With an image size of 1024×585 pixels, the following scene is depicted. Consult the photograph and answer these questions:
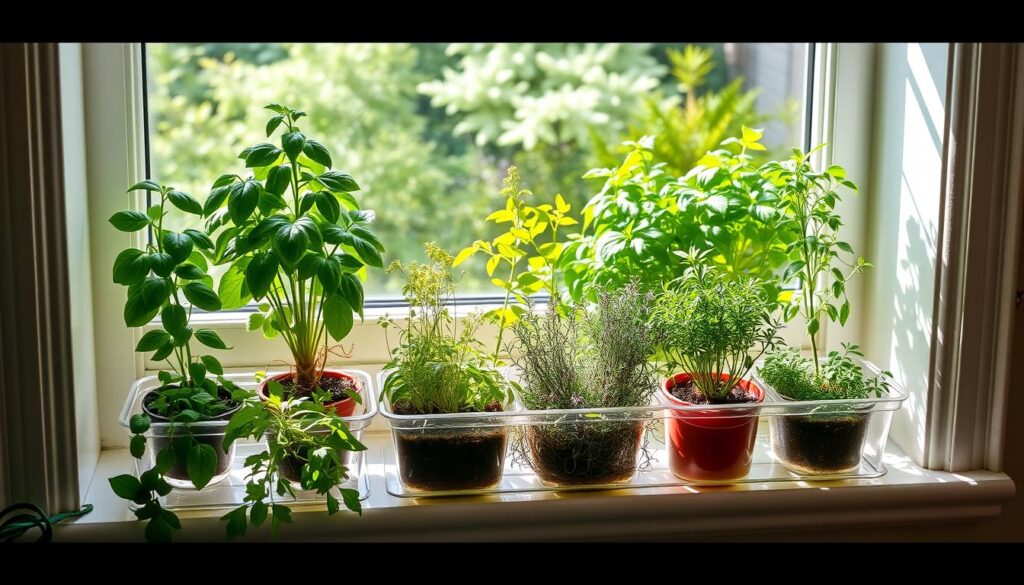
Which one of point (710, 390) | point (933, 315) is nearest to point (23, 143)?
point (710, 390)

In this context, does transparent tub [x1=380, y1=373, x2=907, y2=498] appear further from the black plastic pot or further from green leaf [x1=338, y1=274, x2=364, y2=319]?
green leaf [x1=338, y1=274, x2=364, y2=319]

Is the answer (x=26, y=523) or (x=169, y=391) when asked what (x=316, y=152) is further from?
(x=26, y=523)

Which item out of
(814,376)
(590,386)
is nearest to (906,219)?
(814,376)

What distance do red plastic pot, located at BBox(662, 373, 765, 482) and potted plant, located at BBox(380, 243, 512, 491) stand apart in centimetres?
22

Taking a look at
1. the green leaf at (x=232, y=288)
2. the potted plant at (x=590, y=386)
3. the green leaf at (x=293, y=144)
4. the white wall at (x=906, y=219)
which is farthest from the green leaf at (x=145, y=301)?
the white wall at (x=906, y=219)

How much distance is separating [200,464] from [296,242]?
278 mm

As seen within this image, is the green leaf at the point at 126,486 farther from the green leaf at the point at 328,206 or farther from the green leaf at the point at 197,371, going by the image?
the green leaf at the point at 328,206

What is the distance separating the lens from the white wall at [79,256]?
1113 millimetres

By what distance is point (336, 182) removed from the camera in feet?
3.73

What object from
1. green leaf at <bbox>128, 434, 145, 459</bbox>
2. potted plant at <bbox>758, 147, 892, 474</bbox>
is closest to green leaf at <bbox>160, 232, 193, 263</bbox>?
green leaf at <bbox>128, 434, 145, 459</bbox>

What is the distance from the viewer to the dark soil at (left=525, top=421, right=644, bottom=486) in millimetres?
1170

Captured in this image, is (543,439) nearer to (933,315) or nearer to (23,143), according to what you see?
(933,315)

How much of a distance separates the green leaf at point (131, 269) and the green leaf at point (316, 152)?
22cm

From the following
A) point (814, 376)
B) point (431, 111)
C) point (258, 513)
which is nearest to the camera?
point (258, 513)
